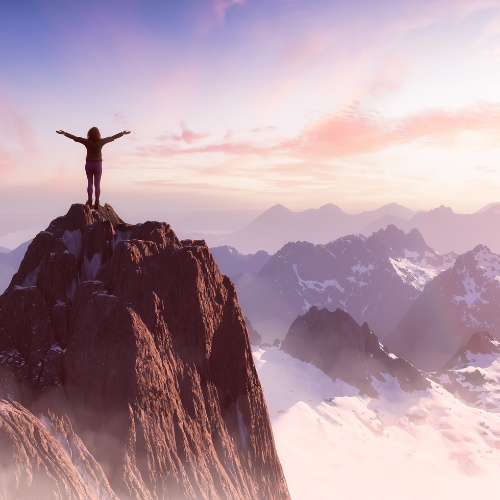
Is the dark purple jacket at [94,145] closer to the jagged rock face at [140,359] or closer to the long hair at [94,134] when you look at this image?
the long hair at [94,134]

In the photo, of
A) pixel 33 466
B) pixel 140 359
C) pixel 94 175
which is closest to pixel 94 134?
pixel 94 175

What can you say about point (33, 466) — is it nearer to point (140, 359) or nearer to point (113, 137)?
point (140, 359)

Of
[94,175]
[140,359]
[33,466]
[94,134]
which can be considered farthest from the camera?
[94,175]

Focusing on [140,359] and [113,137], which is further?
[113,137]

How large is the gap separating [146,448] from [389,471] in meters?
211

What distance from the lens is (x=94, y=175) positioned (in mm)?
27000

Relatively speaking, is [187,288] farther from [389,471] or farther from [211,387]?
[389,471]

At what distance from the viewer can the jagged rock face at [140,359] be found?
67.7ft

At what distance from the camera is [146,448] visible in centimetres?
2078

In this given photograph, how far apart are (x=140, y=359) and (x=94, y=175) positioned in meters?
13.5

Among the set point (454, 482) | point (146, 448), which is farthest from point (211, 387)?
point (454, 482)

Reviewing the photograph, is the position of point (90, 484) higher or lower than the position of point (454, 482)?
higher

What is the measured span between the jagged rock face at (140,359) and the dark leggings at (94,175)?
1804 millimetres

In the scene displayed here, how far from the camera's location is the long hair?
25562 mm
